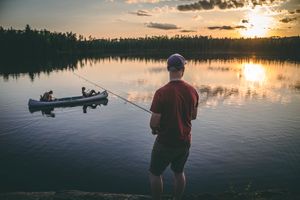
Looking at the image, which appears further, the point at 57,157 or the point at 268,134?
the point at 268,134

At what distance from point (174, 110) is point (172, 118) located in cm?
17

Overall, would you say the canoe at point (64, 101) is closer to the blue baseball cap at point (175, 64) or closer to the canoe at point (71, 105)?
the canoe at point (71, 105)

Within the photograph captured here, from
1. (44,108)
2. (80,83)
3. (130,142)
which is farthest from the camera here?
(80,83)

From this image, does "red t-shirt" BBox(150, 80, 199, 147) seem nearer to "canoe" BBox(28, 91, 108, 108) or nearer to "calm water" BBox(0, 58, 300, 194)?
"calm water" BBox(0, 58, 300, 194)

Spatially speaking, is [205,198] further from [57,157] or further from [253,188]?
[57,157]

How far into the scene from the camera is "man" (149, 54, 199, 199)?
5711 mm

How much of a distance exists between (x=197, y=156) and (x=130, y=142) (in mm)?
5254

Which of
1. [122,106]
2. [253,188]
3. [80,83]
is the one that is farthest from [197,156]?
[80,83]

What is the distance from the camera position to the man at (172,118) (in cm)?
571

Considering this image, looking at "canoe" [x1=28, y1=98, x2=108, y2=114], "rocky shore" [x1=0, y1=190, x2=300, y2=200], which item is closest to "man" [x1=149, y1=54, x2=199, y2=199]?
"rocky shore" [x1=0, y1=190, x2=300, y2=200]

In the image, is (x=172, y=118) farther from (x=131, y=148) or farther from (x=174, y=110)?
(x=131, y=148)

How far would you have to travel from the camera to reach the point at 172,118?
5844 millimetres

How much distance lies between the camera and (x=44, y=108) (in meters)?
32.8

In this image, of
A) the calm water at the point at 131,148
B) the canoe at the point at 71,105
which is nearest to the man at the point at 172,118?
the calm water at the point at 131,148
